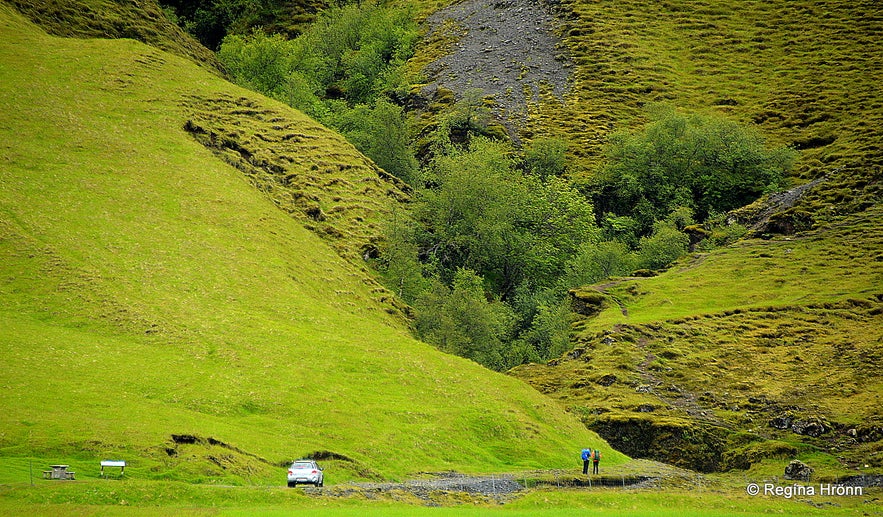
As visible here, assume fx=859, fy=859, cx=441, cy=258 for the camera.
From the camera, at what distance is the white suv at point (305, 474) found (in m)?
45.2

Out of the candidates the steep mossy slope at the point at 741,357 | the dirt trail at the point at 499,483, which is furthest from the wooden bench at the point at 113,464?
the steep mossy slope at the point at 741,357

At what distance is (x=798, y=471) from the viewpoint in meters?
65.7

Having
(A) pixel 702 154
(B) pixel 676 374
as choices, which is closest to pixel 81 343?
(B) pixel 676 374

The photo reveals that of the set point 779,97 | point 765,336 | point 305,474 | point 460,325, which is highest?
point 779,97

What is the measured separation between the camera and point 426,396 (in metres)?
72.1

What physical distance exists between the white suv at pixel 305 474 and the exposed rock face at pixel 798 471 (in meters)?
39.0

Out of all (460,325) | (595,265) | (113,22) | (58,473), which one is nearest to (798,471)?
(460,325)

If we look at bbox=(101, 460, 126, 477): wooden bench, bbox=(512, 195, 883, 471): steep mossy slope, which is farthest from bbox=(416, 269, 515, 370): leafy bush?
bbox=(101, 460, 126, 477): wooden bench

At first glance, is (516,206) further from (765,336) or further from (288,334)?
(288,334)

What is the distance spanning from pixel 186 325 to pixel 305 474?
3143 centimetres

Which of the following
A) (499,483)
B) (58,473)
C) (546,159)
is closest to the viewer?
(58,473)

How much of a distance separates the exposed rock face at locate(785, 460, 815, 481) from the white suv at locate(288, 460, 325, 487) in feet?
128

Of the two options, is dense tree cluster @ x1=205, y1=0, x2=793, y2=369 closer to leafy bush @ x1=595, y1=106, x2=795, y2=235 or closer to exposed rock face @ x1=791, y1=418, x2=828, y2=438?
leafy bush @ x1=595, y1=106, x2=795, y2=235

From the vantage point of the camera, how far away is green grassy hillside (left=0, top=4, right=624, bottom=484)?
5269cm
